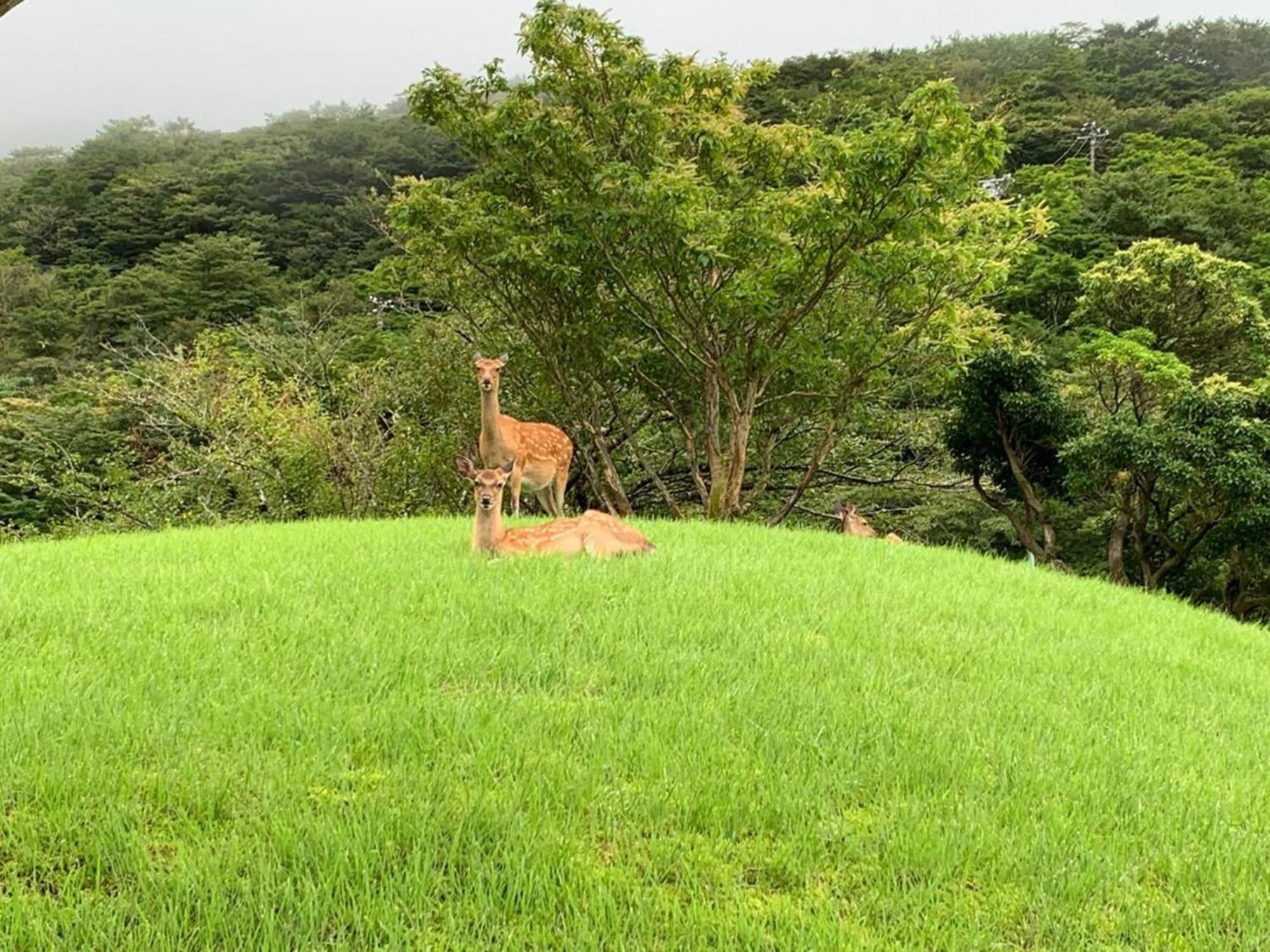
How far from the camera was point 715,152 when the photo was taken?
32.7 feet

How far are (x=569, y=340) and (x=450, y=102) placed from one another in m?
2.78

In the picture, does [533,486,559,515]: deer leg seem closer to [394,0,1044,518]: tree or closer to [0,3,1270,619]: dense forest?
[394,0,1044,518]: tree

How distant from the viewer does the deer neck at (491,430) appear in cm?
822

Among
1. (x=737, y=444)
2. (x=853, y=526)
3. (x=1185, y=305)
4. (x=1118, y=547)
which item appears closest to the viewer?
(x=853, y=526)

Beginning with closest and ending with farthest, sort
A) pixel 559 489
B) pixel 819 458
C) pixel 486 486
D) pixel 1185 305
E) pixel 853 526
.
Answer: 1. pixel 486 486
2. pixel 559 489
3. pixel 853 526
4. pixel 819 458
5. pixel 1185 305

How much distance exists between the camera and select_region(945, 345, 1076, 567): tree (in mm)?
13492

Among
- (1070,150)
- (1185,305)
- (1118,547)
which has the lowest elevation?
(1118,547)

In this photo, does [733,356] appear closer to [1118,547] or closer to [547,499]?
[547,499]

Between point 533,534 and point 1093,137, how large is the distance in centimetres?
3359

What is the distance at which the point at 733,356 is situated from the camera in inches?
404

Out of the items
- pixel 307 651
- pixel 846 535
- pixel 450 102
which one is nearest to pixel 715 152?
pixel 450 102

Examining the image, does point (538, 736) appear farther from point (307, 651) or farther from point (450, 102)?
point (450, 102)

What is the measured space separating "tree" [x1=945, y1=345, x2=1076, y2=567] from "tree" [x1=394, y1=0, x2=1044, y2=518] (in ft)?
8.78

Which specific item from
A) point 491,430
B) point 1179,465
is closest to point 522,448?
point 491,430
